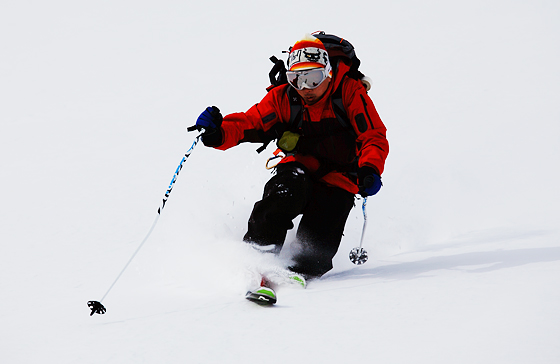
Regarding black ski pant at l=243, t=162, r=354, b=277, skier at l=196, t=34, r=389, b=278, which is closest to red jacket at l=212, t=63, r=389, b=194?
skier at l=196, t=34, r=389, b=278

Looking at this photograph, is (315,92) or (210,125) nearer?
(210,125)

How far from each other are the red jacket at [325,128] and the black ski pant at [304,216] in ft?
0.42

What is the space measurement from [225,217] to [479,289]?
2334 millimetres

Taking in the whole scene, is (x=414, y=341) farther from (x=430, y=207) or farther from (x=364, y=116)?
(x=430, y=207)

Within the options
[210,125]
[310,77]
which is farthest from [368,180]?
[210,125]

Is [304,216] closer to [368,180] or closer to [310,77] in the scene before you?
[368,180]

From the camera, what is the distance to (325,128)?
13.0ft

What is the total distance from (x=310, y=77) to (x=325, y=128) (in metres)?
0.42

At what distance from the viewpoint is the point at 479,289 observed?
2994mm

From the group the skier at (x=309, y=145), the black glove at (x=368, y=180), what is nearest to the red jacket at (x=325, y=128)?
the skier at (x=309, y=145)

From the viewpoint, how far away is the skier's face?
149 inches

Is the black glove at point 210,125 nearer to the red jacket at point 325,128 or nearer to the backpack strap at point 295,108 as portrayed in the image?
the red jacket at point 325,128

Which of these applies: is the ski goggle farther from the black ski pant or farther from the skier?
the black ski pant

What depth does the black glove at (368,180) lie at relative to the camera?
3.40m
